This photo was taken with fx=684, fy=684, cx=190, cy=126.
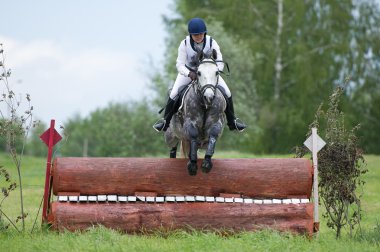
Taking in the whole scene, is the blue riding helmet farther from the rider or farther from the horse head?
the horse head

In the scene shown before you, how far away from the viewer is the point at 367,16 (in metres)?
35.9

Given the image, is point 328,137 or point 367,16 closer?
point 328,137

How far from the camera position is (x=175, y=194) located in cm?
888

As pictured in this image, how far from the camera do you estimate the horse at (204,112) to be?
8.53 meters

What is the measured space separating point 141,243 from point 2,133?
2.64 m

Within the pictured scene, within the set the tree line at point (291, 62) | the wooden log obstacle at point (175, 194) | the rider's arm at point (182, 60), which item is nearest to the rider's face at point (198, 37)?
the rider's arm at point (182, 60)

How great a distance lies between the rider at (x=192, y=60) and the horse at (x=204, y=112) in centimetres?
15

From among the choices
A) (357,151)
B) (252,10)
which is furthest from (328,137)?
(252,10)

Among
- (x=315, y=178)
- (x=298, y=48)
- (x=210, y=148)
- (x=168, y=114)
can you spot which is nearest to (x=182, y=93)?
(x=168, y=114)

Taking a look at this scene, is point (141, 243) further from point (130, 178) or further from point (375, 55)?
point (375, 55)

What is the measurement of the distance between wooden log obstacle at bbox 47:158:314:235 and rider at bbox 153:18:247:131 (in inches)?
35.0

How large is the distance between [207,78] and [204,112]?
55 centimetres

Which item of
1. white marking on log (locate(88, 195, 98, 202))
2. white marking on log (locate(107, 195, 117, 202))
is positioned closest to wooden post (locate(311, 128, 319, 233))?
white marking on log (locate(107, 195, 117, 202))

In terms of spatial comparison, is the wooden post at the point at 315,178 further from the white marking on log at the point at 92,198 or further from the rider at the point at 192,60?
the white marking on log at the point at 92,198
